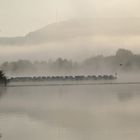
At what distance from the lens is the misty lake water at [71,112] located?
136 cm

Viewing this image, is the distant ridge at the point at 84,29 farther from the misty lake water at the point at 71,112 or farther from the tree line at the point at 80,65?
the misty lake water at the point at 71,112

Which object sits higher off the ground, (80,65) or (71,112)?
(80,65)

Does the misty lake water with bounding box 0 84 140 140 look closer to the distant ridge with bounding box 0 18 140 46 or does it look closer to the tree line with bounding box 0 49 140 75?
the tree line with bounding box 0 49 140 75

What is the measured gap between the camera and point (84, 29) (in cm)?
144

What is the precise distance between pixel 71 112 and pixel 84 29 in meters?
0.37

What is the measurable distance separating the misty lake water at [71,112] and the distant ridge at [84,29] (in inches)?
8.7

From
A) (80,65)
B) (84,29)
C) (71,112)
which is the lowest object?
(71,112)

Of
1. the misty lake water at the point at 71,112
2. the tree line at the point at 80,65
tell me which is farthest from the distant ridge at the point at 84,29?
the misty lake water at the point at 71,112

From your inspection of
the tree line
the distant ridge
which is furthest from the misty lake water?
the distant ridge

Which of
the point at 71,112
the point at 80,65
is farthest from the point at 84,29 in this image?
the point at 71,112

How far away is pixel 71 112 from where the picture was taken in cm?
140

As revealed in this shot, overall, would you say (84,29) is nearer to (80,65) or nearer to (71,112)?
(80,65)

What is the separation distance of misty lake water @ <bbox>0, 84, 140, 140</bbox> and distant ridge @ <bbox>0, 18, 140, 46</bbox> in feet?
0.72

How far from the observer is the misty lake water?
1.36 m
